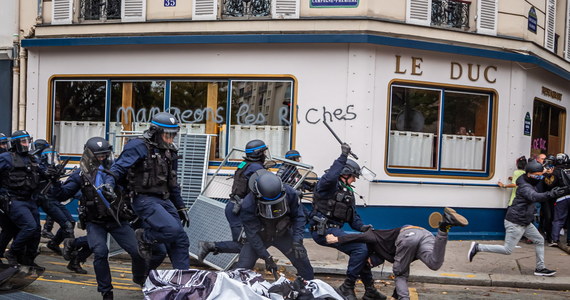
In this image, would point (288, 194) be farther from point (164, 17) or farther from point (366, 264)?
point (164, 17)

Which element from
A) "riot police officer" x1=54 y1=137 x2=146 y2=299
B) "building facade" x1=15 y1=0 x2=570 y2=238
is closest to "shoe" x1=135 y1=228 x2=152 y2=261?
"riot police officer" x1=54 y1=137 x2=146 y2=299

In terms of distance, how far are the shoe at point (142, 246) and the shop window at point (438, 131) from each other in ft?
21.1

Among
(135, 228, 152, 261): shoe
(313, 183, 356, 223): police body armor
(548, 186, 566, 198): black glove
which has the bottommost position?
(135, 228, 152, 261): shoe

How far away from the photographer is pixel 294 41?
1199 centimetres

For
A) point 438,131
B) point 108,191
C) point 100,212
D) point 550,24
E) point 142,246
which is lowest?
A: point 142,246

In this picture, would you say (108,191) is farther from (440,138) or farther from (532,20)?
(532,20)

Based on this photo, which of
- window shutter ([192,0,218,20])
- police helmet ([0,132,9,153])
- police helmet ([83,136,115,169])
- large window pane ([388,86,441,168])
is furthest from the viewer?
window shutter ([192,0,218,20])

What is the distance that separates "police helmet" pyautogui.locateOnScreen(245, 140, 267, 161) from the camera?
8.38 meters

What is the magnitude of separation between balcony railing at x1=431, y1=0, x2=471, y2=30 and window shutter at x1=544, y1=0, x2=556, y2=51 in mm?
2360

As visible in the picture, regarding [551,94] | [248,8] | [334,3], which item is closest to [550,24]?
[551,94]

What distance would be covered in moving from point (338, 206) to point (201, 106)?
19.4 ft

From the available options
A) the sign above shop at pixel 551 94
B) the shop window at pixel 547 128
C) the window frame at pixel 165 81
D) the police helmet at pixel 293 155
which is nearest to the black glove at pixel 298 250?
the police helmet at pixel 293 155

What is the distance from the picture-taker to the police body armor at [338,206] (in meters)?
7.76

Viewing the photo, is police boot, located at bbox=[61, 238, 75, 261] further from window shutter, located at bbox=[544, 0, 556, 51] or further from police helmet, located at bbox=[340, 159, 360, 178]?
window shutter, located at bbox=[544, 0, 556, 51]
